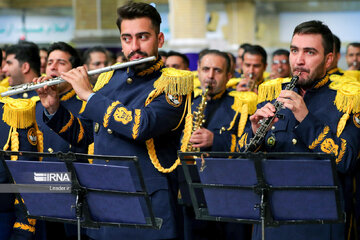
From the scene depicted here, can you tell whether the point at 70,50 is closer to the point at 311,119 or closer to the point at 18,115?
the point at 18,115

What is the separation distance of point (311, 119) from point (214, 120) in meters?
2.26

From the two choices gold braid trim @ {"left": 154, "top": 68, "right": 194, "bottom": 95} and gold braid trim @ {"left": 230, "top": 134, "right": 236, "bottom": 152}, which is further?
gold braid trim @ {"left": 230, "top": 134, "right": 236, "bottom": 152}

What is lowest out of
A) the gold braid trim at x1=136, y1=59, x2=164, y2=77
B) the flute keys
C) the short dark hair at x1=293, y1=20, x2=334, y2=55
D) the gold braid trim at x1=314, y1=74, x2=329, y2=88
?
the flute keys

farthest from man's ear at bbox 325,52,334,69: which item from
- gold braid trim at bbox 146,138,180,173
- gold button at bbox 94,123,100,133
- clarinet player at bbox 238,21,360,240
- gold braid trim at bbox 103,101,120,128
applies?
gold button at bbox 94,123,100,133

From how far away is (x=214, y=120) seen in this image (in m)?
5.48

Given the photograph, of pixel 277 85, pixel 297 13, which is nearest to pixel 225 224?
pixel 277 85

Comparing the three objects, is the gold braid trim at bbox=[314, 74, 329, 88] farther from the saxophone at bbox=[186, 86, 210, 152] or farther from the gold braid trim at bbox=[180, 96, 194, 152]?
the saxophone at bbox=[186, 86, 210, 152]

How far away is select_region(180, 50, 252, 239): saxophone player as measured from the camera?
5.13 metres

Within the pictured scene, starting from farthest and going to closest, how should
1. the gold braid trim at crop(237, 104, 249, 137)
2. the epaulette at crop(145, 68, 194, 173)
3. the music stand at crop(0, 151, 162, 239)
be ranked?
1. the gold braid trim at crop(237, 104, 249, 137)
2. the epaulette at crop(145, 68, 194, 173)
3. the music stand at crop(0, 151, 162, 239)

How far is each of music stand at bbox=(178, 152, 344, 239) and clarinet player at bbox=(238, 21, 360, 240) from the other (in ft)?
1.25

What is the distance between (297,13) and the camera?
71.2 ft

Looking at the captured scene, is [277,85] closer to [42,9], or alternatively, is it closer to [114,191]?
[114,191]

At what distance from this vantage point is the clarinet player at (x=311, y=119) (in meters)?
3.26

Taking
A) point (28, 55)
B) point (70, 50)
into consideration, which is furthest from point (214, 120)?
point (28, 55)
